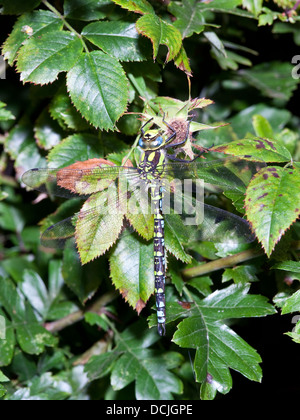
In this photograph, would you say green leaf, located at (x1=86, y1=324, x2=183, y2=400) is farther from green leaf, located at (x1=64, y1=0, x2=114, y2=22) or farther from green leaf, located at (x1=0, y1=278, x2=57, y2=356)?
green leaf, located at (x1=64, y1=0, x2=114, y2=22)

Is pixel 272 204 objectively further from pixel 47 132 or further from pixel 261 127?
pixel 47 132

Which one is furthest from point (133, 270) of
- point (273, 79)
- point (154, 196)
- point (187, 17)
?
point (273, 79)

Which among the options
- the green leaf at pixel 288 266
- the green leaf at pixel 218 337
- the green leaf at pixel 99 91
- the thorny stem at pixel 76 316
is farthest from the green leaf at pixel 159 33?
the thorny stem at pixel 76 316

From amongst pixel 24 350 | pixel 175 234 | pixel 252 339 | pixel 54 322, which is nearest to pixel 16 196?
pixel 54 322

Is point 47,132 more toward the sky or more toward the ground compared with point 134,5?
more toward the ground

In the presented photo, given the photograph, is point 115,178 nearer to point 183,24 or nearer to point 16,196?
point 183,24

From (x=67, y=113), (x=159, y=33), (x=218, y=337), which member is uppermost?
(x=159, y=33)
